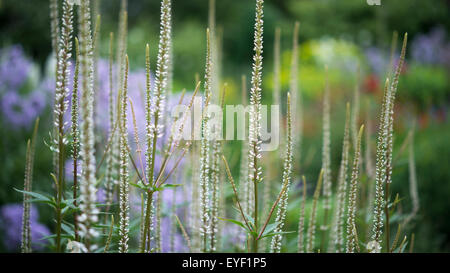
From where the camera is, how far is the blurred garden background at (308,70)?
3594mm

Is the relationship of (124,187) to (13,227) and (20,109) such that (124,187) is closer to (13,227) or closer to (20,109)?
(13,227)

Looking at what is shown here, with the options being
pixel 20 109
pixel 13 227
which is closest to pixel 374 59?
pixel 20 109

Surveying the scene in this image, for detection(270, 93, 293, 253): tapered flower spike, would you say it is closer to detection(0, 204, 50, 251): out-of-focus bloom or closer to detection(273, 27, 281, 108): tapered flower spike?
detection(273, 27, 281, 108): tapered flower spike

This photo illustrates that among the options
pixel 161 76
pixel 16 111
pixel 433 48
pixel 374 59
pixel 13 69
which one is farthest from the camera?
pixel 374 59

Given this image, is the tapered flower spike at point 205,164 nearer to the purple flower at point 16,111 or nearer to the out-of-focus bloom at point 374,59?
the purple flower at point 16,111

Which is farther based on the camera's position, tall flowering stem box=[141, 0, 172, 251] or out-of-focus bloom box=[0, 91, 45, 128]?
out-of-focus bloom box=[0, 91, 45, 128]

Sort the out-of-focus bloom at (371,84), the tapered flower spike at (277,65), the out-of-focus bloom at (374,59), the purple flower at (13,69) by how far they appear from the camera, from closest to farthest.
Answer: the tapered flower spike at (277,65) → the purple flower at (13,69) → the out-of-focus bloom at (371,84) → the out-of-focus bloom at (374,59)

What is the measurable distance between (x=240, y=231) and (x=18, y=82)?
414 cm

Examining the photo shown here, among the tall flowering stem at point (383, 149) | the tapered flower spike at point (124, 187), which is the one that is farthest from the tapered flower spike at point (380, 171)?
the tapered flower spike at point (124, 187)

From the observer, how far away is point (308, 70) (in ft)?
34.3

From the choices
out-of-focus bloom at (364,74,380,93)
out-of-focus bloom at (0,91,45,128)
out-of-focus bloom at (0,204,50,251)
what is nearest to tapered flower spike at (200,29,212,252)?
out-of-focus bloom at (0,204,50,251)

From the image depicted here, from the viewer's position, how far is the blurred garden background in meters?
3.59
